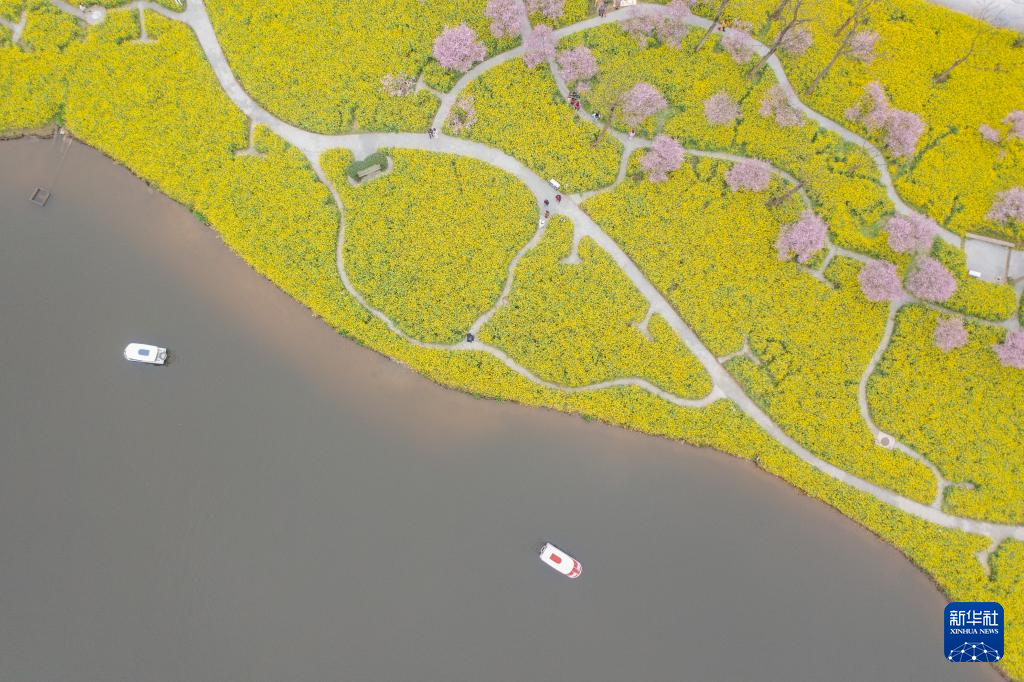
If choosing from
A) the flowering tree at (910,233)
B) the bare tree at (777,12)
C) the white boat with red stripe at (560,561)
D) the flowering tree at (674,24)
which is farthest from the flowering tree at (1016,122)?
the white boat with red stripe at (560,561)

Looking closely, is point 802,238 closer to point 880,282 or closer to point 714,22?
point 880,282

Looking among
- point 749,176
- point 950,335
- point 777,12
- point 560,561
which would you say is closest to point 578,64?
point 749,176

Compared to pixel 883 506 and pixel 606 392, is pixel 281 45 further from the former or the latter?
pixel 883 506

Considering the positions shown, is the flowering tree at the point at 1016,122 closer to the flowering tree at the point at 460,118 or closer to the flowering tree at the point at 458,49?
the flowering tree at the point at 458,49

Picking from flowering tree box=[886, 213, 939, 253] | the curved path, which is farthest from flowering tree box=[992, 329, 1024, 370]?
the curved path

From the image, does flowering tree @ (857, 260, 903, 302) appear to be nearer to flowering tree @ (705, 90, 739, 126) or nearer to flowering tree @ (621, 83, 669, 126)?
flowering tree @ (705, 90, 739, 126)

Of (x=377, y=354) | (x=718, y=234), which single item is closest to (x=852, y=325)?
(x=718, y=234)
